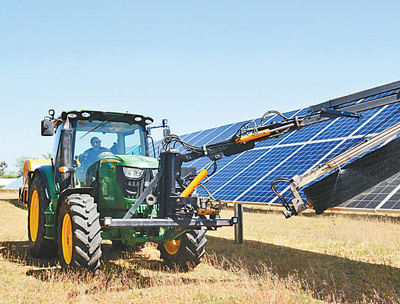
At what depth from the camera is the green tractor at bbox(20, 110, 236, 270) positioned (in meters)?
7.43

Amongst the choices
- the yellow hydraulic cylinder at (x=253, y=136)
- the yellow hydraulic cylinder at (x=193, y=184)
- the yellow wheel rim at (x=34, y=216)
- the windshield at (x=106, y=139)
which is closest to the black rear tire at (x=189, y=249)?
the yellow hydraulic cylinder at (x=193, y=184)

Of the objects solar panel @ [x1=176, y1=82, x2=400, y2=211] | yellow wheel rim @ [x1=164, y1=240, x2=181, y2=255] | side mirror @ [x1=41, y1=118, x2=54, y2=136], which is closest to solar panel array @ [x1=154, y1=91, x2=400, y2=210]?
solar panel @ [x1=176, y1=82, x2=400, y2=211]

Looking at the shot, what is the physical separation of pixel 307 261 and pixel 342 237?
4.11 meters

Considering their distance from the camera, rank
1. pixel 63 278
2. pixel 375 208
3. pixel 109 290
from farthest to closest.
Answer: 1. pixel 375 208
2. pixel 63 278
3. pixel 109 290

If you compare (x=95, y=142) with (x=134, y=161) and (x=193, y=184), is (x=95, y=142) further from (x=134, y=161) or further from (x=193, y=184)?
(x=193, y=184)

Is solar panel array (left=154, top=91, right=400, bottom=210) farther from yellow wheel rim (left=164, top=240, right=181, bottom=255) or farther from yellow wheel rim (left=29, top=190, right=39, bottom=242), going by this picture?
yellow wheel rim (left=29, top=190, right=39, bottom=242)

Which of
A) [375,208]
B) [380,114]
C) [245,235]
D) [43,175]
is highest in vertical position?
[380,114]

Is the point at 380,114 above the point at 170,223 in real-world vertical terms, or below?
above

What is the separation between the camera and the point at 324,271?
8.83m

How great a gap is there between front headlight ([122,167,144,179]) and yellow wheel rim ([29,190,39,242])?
345 cm

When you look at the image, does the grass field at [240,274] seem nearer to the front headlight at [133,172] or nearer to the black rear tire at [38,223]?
the black rear tire at [38,223]

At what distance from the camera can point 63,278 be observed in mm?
7457

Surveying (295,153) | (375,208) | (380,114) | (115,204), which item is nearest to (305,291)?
(375,208)

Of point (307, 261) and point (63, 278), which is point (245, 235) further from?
point (63, 278)
